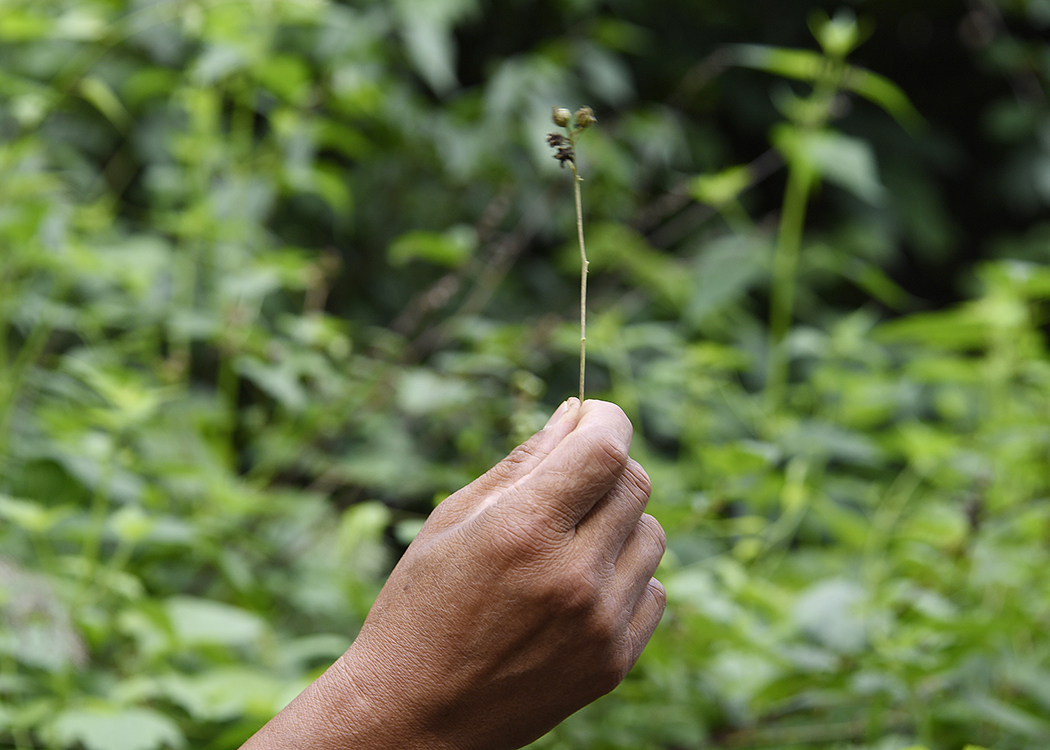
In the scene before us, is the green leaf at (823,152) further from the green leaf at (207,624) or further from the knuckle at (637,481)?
the green leaf at (207,624)

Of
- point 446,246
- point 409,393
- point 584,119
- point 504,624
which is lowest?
point 504,624

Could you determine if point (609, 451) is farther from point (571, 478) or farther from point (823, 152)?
point (823, 152)

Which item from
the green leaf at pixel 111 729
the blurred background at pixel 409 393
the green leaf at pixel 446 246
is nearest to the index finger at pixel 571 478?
the blurred background at pixel 409 393

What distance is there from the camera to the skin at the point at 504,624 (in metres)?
0.45

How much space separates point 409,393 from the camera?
107 centimetres

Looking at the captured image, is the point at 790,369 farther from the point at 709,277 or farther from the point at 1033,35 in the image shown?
the point at 1033,35

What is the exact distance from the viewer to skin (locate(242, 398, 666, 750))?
0.45m

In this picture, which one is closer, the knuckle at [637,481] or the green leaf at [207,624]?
the knuckle at [637,481]

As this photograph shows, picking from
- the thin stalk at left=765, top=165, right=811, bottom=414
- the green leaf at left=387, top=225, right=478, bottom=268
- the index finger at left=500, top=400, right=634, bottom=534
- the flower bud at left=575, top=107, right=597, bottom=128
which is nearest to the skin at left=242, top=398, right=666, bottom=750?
the index finger at left=500, top=400, right=634, bottom=534

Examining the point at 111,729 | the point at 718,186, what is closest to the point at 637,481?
the point at 111,729

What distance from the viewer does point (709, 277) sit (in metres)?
1.43

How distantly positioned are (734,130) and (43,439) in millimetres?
2191

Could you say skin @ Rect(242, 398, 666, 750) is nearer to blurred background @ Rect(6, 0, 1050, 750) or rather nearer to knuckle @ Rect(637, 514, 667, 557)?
knuckle @ Rect(637, 514, 667, 557)

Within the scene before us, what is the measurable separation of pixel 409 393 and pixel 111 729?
19.3 inches
